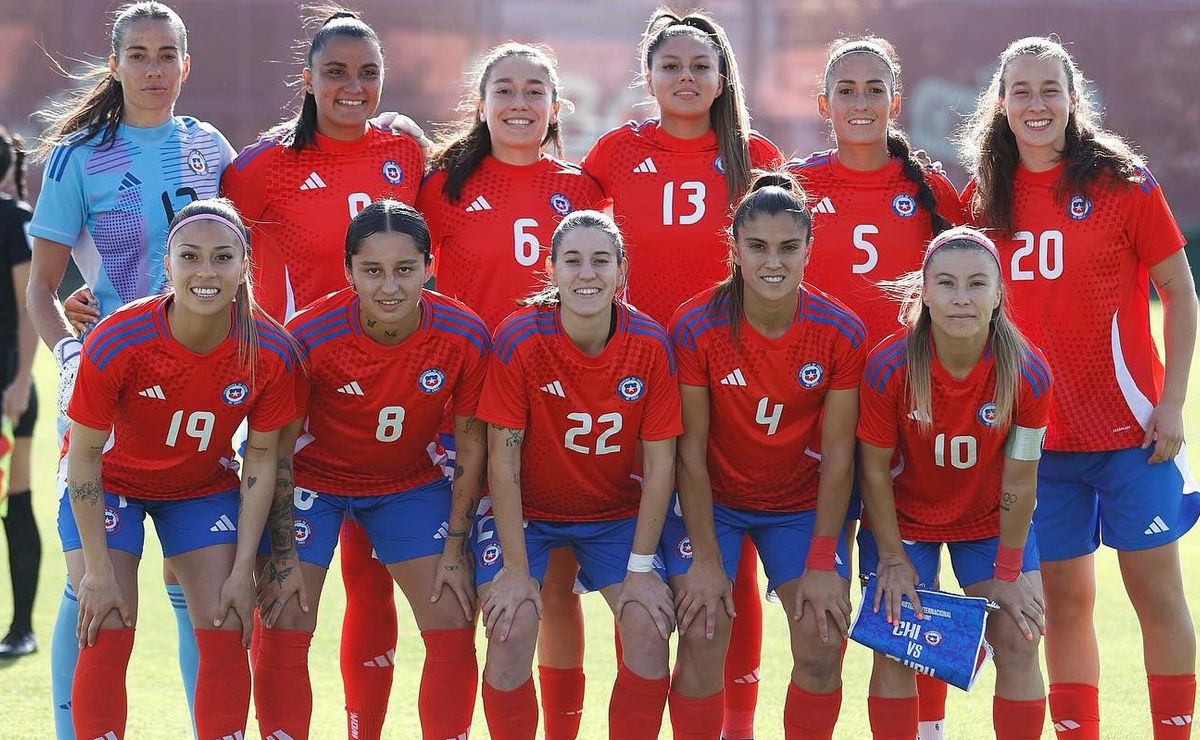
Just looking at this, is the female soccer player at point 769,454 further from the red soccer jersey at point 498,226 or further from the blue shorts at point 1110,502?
the blue shorts at point 1110,502

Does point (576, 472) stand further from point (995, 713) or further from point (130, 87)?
point (130, 87)

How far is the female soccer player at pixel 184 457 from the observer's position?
338 cm

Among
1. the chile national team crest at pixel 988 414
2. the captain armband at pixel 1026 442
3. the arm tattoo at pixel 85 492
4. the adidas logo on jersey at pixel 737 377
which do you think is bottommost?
the arm tattoo at pixel 85 492

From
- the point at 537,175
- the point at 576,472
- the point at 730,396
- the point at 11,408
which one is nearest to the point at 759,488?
the point at 730,396

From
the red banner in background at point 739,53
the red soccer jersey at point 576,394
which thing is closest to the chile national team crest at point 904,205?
the red soccer jersey at point 576,394

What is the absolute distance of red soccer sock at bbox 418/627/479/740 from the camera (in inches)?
137

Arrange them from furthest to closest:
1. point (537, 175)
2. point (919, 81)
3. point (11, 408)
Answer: point (919, 81) → point (11, 408) → point (537, 175)

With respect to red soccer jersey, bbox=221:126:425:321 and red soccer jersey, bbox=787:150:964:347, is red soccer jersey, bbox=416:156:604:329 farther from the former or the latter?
red soccer jersey, bbox=787:150:964:347

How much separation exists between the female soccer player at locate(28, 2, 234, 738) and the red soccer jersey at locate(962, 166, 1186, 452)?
2371mm

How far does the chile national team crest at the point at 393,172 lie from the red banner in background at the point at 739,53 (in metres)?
12.5

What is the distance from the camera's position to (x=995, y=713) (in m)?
3.48

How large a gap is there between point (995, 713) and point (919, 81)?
50.8ft

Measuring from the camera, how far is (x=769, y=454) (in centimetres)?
367

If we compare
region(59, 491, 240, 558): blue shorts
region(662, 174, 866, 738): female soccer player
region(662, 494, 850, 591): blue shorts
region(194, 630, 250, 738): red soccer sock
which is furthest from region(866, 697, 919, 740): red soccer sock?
region(59, 491, 240, 558): blue shorts
